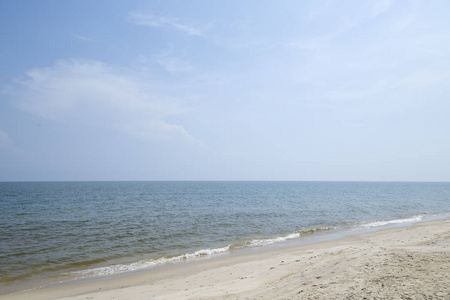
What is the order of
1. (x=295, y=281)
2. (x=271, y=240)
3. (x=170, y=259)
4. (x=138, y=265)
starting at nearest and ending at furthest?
(x=295, y=281) → (x=138, y=265) → (x=170, y=259) → (x=271, y=240)

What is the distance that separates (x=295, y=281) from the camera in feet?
27.8

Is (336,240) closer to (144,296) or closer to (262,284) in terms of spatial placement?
(262,284)

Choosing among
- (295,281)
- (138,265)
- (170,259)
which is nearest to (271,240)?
(170,259)

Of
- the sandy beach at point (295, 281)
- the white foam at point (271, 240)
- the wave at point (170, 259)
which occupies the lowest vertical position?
the white foam at point (271, 240)

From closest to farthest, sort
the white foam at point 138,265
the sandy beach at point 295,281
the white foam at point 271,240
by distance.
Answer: the sandy beach at point 295,281 → the white foam at point 138,265 → the white foam at point 271,240

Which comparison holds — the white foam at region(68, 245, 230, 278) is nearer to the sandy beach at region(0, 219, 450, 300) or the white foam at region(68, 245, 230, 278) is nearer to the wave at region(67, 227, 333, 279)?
the wave at region(67, 227, 333, 279)

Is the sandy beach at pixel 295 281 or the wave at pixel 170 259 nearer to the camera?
the sandy beach at pixel 295 281

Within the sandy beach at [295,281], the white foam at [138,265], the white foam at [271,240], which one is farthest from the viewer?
the white foam at [271,240]

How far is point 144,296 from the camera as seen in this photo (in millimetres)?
8797

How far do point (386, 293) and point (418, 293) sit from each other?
69 cm

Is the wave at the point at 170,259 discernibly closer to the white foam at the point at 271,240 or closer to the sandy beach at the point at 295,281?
the white foam at the point at 271,240

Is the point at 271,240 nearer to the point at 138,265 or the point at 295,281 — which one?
the point at 138,265

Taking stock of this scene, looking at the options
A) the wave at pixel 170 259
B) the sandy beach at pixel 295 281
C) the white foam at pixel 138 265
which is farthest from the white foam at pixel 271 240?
the sandy beach at pixel 295 281

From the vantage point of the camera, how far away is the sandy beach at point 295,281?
668 centimetres
